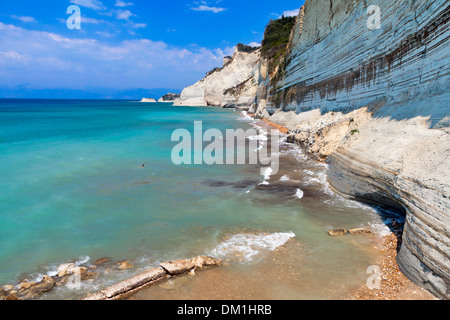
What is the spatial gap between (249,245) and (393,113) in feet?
23.4

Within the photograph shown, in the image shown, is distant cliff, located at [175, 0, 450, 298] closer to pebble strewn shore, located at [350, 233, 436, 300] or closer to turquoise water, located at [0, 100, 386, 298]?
pebble strewn shore, located at [350, 233, 436, 300]

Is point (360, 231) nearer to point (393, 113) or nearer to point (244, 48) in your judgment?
point (393, 113)

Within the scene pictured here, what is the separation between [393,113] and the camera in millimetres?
9781

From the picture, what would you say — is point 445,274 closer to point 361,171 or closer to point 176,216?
point 361,171

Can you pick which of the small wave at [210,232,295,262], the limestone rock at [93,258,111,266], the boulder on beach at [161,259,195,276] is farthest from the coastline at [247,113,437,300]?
the limestone rock at [93,258,111,266]

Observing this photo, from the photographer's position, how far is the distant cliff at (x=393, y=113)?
5030mm

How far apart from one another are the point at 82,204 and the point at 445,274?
31.5 feet

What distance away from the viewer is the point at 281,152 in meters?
17.2

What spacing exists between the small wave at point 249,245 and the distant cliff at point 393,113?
246cm

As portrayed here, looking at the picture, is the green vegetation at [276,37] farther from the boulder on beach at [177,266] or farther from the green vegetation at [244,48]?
the boulder on beach at [177,266]

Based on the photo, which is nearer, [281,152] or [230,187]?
[230,187]

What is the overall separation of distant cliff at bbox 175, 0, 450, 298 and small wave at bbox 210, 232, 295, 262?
8.06 feet

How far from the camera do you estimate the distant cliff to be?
16.5 feet

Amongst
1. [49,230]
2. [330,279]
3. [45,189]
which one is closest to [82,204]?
[49,230]
